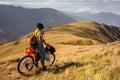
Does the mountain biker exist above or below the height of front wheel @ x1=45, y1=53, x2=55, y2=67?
above

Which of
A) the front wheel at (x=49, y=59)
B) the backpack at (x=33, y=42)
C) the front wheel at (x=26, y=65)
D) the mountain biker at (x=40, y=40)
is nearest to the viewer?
the mountain biker at (x=40, y=40)

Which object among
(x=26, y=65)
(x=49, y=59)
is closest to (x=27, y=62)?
(x=26, y=65)

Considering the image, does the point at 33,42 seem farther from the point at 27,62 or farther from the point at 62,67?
the point at 62,67

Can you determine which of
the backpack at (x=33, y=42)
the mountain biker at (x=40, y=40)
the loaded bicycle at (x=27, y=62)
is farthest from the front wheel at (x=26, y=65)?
the backpack at (x=33, y=42)

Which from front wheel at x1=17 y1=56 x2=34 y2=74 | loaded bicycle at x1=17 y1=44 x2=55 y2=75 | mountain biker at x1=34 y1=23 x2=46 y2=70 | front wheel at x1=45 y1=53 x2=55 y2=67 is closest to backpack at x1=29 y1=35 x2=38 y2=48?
mountain biker at x1=34 y1=23 x2=46 y2=70

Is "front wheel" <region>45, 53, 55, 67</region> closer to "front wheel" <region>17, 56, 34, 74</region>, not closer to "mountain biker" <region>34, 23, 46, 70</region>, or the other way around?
"mountain biker" <region>34, 23, 46, 70</region>

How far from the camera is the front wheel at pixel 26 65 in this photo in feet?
50.6

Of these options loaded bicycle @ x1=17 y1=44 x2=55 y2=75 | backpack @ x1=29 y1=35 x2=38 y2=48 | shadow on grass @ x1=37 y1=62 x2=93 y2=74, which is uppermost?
backpack @ x1=29 y1=35 x2=38 y2=48

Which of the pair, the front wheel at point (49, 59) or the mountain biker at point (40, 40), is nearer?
the mountain biker at point (40, 40)

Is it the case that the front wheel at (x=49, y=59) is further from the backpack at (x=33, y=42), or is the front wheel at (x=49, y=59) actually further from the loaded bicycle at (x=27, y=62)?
the backpack at (x=33, y=42)

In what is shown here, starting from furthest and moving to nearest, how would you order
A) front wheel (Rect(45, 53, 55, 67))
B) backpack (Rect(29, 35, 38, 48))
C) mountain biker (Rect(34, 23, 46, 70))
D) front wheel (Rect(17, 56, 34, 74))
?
front wheel (Rect(45, 53, 55, 67))
front wheel (Rect(17, 56, 34, 74))
backpack (Rect(29, 35, 38, 48))
mountain biker (Rect(34, 23, 46, 70))

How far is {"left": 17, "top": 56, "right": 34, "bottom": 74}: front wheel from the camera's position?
15.4m

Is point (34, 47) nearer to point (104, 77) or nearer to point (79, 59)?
point (79, 59)

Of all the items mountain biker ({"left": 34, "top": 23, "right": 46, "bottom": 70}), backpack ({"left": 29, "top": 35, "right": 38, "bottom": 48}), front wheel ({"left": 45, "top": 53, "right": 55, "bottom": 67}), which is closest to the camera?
mountain biker ({"left": 34, "top": 23, "right": 46, "bottom": 70})
